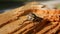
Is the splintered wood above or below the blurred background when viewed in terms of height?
below

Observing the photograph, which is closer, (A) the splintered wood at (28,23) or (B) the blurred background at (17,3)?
(A) the splintered wood at (28,23)

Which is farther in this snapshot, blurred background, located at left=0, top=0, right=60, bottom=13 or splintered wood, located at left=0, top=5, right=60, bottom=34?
blurred background, located at left=0, top=0, right=60, bottom=13

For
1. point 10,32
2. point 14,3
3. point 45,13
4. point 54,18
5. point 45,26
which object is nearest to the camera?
point 10,32

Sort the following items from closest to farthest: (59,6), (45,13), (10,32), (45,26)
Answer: (10,32) → (45,26) → (45,13) → (59,6)

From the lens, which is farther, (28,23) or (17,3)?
(17,3)

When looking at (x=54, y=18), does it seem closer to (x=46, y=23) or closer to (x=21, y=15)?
(x=46, y=23)

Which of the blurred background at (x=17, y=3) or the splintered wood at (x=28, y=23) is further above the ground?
the blurred background at (x=17, y=3)

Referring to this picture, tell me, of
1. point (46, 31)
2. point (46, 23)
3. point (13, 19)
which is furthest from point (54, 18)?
point (13, 19)

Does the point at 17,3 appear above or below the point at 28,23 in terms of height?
above
